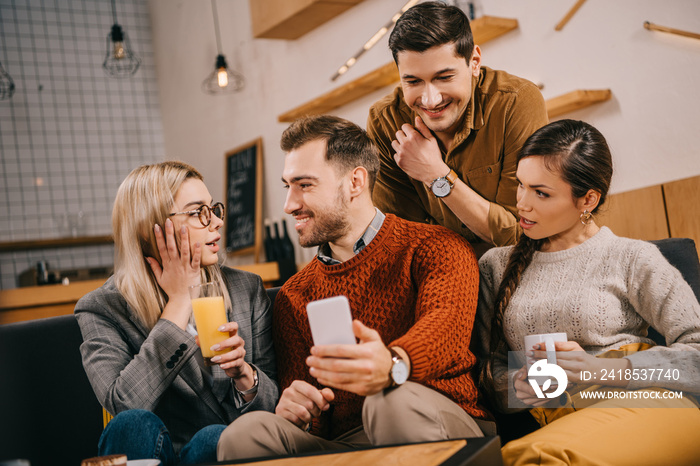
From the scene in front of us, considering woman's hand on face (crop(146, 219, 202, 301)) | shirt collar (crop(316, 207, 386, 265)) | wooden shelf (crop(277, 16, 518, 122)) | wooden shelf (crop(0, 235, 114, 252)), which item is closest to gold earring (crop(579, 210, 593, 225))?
shirt collar (crop(316, 207, 386, 265))

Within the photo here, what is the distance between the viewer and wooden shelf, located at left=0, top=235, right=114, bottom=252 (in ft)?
16.4

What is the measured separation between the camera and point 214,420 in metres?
1.74

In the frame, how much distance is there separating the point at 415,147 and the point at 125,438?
3.68 ft

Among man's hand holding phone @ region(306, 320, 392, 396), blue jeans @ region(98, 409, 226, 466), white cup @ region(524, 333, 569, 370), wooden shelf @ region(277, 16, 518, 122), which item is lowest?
blue jeans @ region(98, 409, 226, 466)

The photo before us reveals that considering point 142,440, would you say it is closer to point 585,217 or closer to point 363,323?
point 363,323

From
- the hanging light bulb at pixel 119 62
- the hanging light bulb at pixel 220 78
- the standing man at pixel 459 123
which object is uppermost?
the hanging light bulb at pixel 119 62

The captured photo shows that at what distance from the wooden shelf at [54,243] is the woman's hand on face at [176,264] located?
347 cm

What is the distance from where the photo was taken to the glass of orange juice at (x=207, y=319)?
1537 mm

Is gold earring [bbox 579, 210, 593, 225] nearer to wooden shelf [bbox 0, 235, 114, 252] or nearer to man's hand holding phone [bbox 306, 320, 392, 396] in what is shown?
man's hand holding phone [bbox 306, 320, 392, 396]

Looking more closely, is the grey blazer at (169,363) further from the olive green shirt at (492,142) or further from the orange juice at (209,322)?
the olive green shirt at (492,142)

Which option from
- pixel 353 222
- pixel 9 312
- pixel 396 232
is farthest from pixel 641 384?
pixel 9 312

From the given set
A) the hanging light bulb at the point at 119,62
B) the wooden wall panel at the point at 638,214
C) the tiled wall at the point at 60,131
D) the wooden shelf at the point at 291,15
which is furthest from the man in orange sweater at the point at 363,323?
the hanging light bulb at the point at 119,62

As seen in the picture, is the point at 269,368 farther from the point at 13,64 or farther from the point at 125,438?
the point at 13,64

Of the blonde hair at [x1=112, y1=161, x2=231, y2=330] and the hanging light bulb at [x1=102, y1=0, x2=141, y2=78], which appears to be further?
the hanging light bulb at [x1=102, y1=0, x2=141, y2=78]
